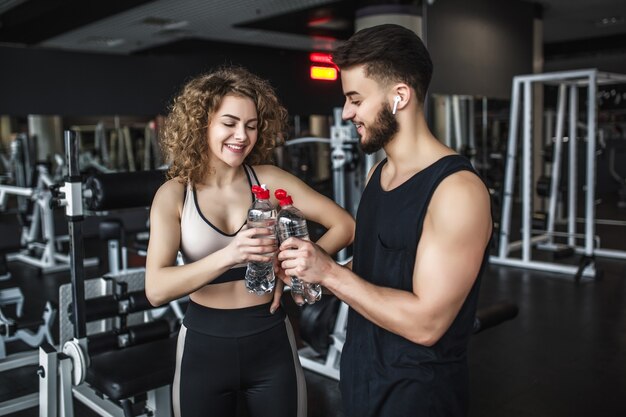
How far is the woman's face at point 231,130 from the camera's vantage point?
138cm

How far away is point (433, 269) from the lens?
3.26 ft

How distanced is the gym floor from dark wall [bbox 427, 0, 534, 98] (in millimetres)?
2077

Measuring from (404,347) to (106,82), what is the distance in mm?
4698

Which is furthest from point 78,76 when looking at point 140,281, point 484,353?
point 484,353

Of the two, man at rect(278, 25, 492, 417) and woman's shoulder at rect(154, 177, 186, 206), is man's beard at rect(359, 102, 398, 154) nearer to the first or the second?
man at rect(278, 25, 492, 417)

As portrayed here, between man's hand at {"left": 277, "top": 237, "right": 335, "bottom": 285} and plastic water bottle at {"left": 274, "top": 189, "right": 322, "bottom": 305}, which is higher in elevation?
plastic water bottle at {"left": 274, "top": 189, "right": 322, "bottom": 305}

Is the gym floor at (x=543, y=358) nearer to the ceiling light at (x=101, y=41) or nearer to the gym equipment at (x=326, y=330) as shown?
the gym equipment at (x=326, y=330)

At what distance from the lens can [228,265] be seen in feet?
3.97

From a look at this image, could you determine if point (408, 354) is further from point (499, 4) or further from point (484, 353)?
point (499, 4)

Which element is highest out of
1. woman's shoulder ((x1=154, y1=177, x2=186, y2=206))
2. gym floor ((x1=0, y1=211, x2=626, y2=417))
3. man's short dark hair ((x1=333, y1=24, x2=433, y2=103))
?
man's short dark hair ((x1=333, y1=24, x2=433, y2=103))

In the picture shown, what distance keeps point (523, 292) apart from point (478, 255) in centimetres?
393

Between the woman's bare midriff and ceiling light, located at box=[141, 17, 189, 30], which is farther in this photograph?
ceiling light, located at box=[141, 17, 189, 30]

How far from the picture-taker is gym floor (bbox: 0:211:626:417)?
2701 millimetres

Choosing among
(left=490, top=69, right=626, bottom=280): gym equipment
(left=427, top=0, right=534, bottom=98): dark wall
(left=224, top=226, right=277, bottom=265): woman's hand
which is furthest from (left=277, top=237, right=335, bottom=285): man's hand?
(left=427, top=0, right=534, bottom=98): dark wall
